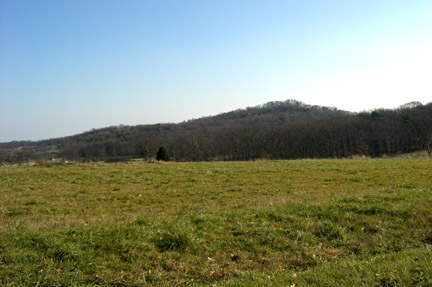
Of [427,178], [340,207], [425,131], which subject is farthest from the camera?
[425,131]

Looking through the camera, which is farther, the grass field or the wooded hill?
the wooded hill

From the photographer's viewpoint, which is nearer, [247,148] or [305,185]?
[305,185]

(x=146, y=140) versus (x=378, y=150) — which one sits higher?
(x=146, y=140)

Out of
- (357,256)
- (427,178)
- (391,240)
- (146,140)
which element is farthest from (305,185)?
(146,140)

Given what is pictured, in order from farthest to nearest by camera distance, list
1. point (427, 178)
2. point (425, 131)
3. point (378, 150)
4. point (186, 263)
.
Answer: point (378, 150) < point (425, 131) < point (427, 178) < point (186, 263)

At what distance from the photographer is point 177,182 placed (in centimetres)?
1520

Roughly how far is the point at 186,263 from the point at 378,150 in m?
86.2

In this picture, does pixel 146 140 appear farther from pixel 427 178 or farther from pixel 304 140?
pixel 427 178

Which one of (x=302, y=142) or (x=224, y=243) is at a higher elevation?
(x=302, y=142)

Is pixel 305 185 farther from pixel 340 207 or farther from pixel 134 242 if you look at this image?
pixel 134 242

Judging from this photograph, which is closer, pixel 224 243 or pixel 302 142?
pixel 224 243

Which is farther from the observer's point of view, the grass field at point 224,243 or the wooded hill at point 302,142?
the wooded hill at point 302,142

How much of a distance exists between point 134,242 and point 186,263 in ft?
4.13

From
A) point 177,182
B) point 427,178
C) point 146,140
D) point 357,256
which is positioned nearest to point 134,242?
point 357,256
